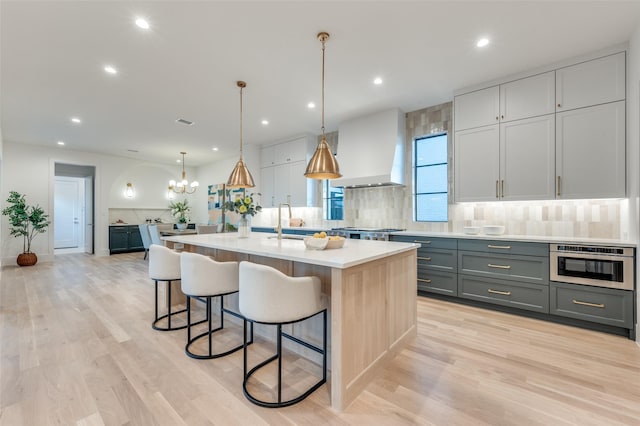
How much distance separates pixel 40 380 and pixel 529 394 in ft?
10.8

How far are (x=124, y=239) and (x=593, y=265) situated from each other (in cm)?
976

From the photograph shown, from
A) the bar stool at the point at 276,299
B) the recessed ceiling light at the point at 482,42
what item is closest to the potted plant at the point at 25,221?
the bar stool at the point at 276,299

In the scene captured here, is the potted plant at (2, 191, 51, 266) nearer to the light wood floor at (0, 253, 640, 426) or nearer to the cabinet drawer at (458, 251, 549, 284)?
the light wood floor at (0, 253, 640, 426)

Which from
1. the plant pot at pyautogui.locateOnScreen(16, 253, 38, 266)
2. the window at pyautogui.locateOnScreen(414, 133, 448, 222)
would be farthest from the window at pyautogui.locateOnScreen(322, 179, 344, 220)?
the plant pot at pyautogui.locateOnScreen(16, 253, 38, 266)

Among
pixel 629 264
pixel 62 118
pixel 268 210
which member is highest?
pixel 62 118

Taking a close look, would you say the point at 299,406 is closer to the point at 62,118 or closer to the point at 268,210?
the point at 268,210

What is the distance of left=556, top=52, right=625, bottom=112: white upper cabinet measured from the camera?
275 centimetres

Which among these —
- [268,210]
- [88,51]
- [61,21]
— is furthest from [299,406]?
[268,210]

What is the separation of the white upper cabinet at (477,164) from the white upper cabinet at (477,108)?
0.08 meters

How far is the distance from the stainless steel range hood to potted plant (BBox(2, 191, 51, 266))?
655cm

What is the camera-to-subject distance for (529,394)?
5.89 feet

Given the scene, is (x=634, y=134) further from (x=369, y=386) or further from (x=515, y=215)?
(x=369, y=386)

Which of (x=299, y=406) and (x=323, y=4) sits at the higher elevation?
(x=323, y=4)

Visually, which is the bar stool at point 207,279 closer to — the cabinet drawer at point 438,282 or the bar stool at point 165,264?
the bar stool at point 165,264
